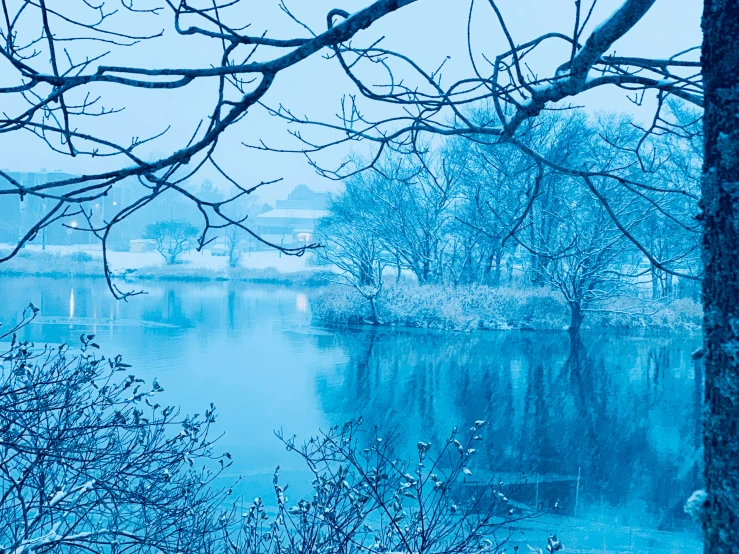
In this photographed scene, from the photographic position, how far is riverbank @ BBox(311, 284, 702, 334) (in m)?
17.9

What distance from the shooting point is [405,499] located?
668 cm

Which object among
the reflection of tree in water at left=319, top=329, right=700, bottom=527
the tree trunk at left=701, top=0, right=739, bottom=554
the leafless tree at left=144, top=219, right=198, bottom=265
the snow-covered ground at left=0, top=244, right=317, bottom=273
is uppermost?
the leafless tree at left=144, top=219, right=198, bottom=265

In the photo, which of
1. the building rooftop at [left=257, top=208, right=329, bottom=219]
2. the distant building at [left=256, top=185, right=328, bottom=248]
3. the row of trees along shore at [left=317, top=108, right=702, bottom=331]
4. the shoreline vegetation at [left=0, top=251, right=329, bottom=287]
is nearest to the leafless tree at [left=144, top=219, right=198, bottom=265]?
the shoreline vegetation at [left=0, top=251, right=329, bottom=287]

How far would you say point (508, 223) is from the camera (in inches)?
706

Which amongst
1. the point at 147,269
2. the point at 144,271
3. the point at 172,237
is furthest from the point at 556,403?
the point at 172,237

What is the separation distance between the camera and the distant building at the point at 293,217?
4141cm

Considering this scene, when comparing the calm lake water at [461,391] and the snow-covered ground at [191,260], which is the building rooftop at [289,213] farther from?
the calm lake water at [461,391]

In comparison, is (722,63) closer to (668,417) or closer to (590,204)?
(668,417)

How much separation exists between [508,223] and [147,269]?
17.1m

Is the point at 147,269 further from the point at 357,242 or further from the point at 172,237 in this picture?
the point at 357,242

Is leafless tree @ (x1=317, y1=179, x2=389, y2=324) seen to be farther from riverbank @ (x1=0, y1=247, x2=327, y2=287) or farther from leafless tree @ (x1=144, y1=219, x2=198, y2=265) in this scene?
leafless tree @ (x1=144, y1=219, x2=198, y2=265)

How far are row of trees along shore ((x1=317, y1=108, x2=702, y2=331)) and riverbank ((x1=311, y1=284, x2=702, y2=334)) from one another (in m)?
0.26

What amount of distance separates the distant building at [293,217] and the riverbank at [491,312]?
57.7 feet

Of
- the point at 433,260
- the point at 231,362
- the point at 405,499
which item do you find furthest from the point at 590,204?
the point at 405,499
